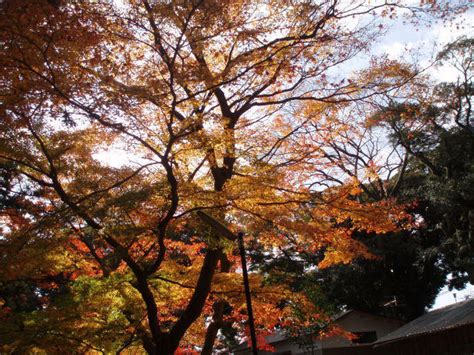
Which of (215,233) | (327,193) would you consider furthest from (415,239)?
(215,233)

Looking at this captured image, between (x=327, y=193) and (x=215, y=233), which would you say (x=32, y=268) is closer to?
(x=215, y=233)

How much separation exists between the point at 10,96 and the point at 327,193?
7851 mm

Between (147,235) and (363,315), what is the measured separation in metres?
15.7

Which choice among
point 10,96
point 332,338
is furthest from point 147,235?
point 332,338

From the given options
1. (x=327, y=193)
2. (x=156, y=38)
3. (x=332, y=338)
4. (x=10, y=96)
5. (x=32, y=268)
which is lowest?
(x=332, y=338)

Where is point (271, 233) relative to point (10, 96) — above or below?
below

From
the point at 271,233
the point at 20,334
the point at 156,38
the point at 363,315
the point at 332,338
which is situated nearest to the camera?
the point at 156,38

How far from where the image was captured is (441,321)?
46.9 feet

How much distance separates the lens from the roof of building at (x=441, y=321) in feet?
42.4

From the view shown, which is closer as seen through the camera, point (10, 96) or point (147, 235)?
point (10, 96)

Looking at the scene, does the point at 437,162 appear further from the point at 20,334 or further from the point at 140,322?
the point at 20,334

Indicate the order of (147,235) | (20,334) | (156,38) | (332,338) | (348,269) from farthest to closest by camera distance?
(348,269), (332,338), (147,235), (20,334), (156,38)

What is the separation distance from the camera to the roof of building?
12.9 meters

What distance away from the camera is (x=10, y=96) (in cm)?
812
